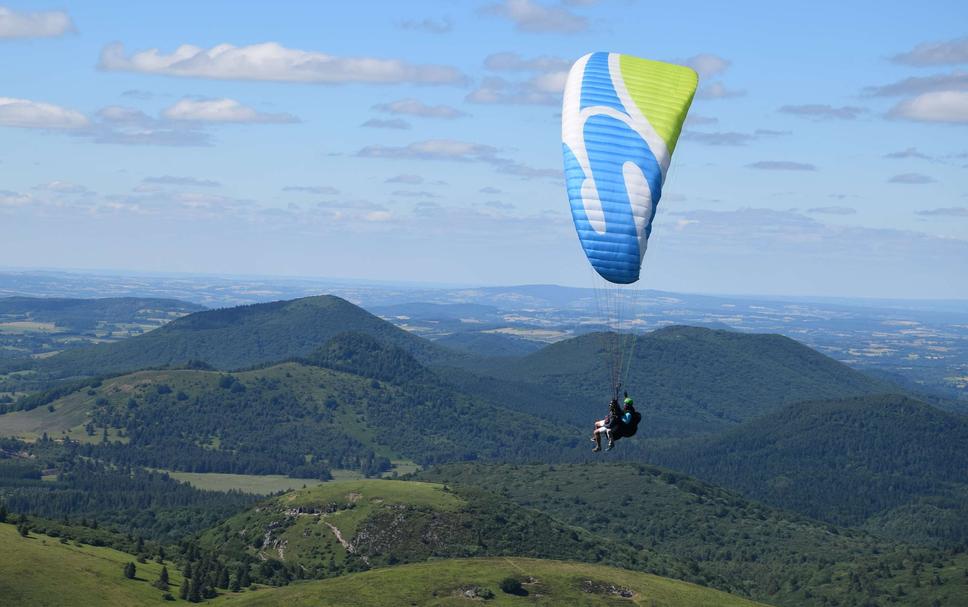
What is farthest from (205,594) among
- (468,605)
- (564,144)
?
(564,144)

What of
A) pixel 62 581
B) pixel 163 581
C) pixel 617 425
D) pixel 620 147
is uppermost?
pixel 620 147

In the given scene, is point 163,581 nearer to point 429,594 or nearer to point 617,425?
point 429,594

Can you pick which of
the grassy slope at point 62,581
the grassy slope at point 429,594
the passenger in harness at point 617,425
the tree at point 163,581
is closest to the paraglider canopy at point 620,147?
the passenger in harness at point 617,425

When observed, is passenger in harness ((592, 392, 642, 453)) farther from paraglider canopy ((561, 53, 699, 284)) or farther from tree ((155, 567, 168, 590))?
tree ((155, 567, 168, 590))

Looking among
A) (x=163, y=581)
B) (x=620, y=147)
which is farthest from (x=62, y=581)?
(x=620, y=147)

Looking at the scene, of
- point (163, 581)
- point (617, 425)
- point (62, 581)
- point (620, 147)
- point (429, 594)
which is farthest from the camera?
point (163, 581)
